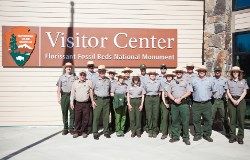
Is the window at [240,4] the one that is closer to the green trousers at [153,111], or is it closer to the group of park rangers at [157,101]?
the group of park rangers at [157,101]

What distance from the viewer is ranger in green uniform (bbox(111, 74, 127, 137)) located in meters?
6.84

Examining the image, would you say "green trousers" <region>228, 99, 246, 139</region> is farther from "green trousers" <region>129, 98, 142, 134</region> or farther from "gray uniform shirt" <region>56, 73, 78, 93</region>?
"gray uniform shirt" <region>56, 73, 78, 93</region>

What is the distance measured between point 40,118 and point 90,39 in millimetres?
2978

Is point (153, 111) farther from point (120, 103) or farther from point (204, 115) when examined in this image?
point (204, 115)

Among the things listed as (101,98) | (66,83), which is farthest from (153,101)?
(66,83)

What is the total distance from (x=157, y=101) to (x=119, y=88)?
41.8 inches

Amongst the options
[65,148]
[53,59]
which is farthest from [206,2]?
[65,148]

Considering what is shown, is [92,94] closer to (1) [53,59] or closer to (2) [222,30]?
(1) [53,59]

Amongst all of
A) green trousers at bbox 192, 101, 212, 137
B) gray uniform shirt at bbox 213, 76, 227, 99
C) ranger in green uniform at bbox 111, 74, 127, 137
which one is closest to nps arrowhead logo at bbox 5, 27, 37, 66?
ranger in green uniform at bbox 111, 74, 127, 137

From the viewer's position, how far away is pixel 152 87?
22.4 ft

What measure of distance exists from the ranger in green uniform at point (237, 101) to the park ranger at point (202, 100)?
0.47 m

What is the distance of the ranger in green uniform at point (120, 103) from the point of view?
22.4 feet

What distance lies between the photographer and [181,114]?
629 cm

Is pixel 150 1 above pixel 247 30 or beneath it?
above
